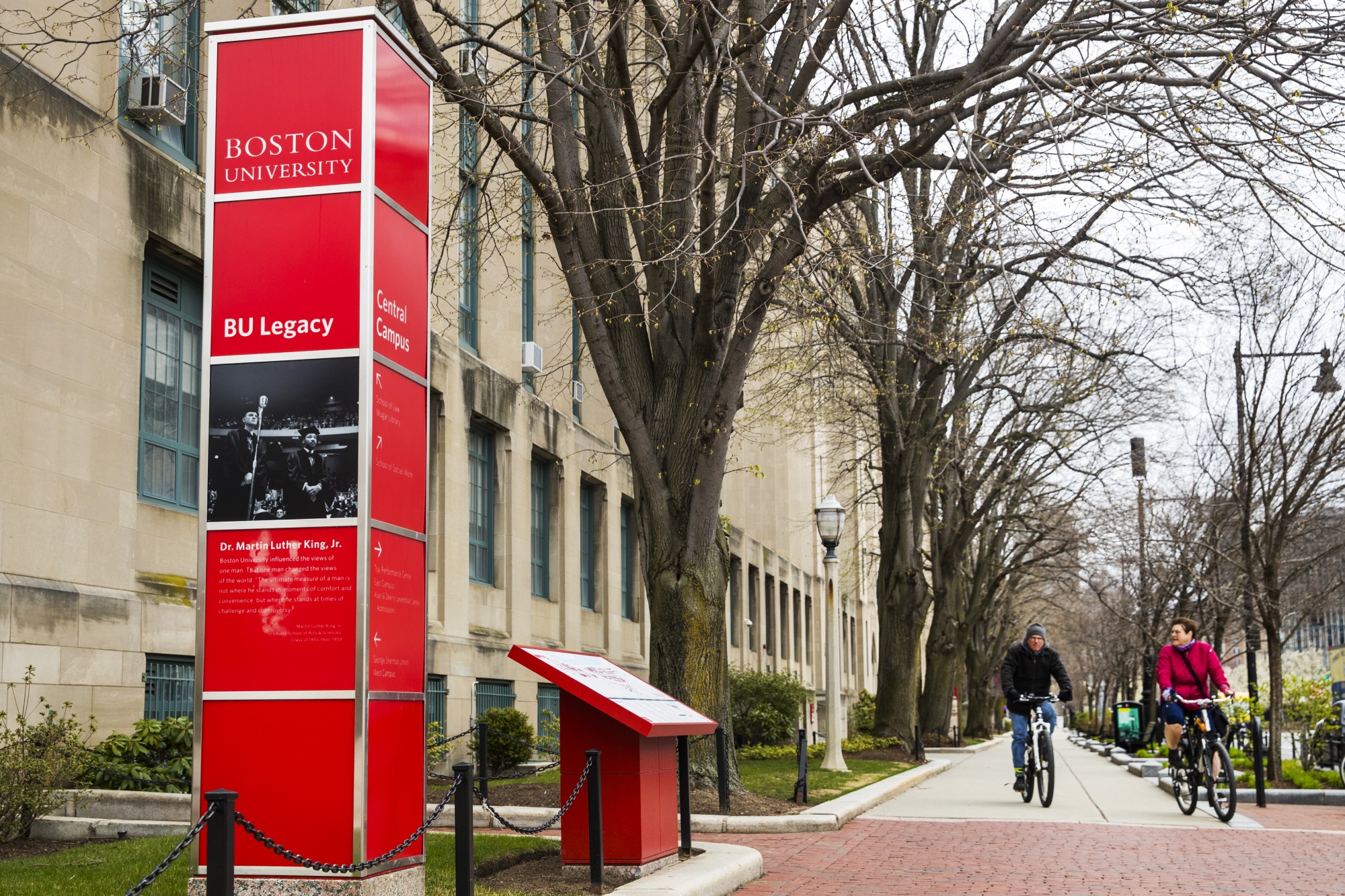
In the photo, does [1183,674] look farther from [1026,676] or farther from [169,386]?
[169,386]

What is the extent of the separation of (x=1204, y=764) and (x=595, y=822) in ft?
27.8

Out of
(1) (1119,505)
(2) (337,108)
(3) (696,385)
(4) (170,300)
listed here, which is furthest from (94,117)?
(1) (1119,505)

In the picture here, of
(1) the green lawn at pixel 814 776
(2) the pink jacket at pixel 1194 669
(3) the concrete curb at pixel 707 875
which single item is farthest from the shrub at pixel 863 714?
(3) the concrete curb at pixel 707 875

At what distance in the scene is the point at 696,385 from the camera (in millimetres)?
13391

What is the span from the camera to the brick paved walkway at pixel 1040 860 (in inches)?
360

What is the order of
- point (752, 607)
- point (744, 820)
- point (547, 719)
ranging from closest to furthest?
point (744, 820)
point (547, 719)
point (752, 607)

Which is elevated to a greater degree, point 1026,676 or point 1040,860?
point 1026,676

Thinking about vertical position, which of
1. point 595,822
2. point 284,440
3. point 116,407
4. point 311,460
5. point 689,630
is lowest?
point 595,822

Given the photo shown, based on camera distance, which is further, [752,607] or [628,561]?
[752,607]

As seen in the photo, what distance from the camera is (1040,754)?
15555mm

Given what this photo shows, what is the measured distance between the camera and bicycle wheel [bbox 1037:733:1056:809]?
50.1 ft

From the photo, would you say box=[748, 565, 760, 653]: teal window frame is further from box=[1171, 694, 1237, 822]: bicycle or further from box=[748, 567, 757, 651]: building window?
box=[1171, 694, 1237, 822]: bicycle

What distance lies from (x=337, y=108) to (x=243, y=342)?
140 cm

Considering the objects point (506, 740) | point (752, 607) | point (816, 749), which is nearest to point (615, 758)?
point (506, 740)
